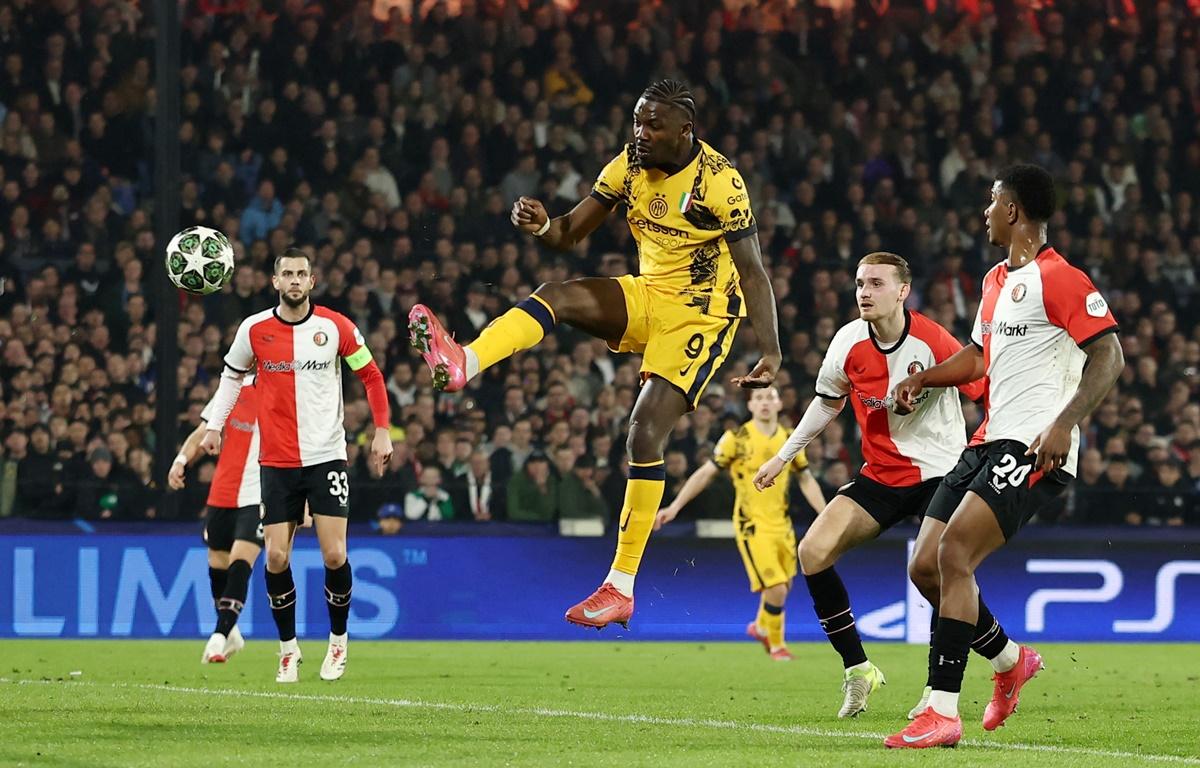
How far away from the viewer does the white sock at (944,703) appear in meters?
6.86

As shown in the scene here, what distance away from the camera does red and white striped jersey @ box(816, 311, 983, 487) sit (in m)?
8.43

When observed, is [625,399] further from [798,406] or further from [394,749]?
[394,749]

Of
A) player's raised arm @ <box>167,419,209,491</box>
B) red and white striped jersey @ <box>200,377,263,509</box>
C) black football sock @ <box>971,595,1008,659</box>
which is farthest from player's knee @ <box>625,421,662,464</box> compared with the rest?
red and white striped jersey @ <box>200,377,263,509</box>

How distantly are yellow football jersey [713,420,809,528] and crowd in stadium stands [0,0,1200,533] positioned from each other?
156 cm

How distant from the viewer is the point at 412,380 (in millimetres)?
16266

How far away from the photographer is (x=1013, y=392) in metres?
6.74

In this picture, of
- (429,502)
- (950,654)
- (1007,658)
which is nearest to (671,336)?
(950,654)

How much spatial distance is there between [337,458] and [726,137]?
32.4ft

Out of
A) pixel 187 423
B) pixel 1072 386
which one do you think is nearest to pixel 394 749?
pixel 1072 386

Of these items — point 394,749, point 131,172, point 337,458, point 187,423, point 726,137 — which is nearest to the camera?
point 394,749

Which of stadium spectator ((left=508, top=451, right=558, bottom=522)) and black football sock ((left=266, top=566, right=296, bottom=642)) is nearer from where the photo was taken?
black football sock ((left=266, top=566, right=296, bottom=642))

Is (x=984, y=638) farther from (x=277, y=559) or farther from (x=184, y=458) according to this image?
(x=184, y=458)

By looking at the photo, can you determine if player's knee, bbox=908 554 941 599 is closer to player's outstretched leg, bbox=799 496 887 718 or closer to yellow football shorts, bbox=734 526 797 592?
player's outstretched leg, bbox=799 496 887 718

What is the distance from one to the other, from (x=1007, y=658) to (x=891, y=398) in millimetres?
1314
